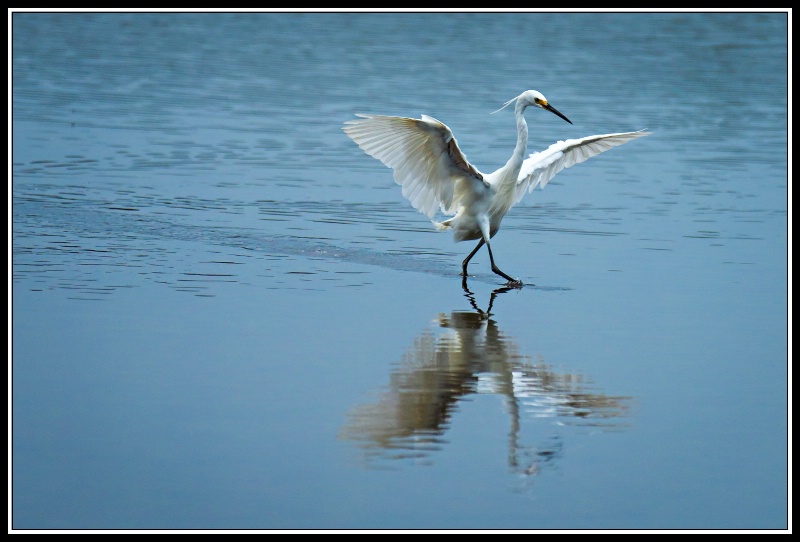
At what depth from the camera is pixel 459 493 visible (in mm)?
5840

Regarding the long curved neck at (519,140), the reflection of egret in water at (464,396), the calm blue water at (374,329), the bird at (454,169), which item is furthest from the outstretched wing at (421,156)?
the reflection of egret in water at (464,396)

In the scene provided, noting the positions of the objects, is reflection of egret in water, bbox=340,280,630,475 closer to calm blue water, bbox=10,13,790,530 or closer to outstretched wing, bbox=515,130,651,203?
calm blue water, bbox=10,13,790,530

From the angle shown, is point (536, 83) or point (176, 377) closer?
point (176, 377)

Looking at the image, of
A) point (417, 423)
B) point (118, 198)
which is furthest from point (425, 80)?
point (417, 423)

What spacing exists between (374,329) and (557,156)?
11.8 ft

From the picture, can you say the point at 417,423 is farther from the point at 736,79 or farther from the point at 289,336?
the point at 736,79

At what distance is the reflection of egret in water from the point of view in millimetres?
6398

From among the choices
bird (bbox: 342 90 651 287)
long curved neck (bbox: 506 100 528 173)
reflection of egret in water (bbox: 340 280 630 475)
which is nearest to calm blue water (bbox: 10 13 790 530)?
reflection of egret in water (bbox: 340 280 630 475)

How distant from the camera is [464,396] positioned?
7.19 metres

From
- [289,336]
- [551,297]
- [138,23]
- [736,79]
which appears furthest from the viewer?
[138,23]

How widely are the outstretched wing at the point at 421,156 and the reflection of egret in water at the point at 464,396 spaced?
6.30 feet

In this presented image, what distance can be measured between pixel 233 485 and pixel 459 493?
1067 mm

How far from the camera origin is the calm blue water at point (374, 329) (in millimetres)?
5895

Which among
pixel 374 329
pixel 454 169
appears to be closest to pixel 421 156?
pixel 454 169
